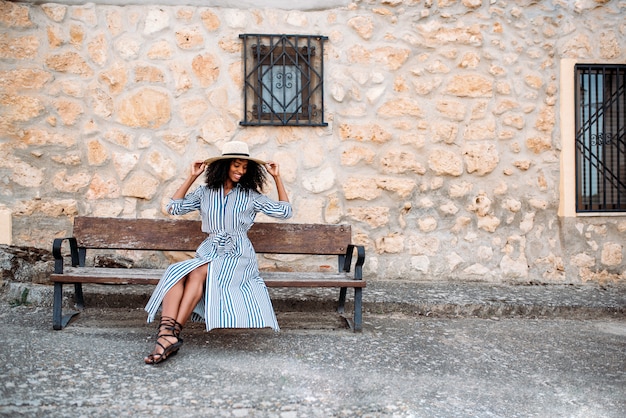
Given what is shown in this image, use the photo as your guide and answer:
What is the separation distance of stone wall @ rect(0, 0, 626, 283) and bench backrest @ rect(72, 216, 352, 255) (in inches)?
29.3

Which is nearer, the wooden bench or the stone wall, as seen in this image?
the wooden bench

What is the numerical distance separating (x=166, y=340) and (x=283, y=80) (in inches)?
101

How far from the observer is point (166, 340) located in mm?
3184

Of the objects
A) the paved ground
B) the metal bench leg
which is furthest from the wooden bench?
the paved ground

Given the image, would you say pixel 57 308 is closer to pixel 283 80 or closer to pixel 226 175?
pixel 226 175

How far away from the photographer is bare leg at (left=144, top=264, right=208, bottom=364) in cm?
320

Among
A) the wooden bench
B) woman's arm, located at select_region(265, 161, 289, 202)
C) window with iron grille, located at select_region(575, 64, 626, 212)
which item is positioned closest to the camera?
woman's arm, located at select_region(265, 161, 289, 202)

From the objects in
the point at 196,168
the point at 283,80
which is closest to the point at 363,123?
the point at 283,80

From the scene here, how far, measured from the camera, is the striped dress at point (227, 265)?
3.39 m

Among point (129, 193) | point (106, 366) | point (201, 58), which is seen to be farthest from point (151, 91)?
point (106, 366)

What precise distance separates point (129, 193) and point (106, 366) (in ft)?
6.70

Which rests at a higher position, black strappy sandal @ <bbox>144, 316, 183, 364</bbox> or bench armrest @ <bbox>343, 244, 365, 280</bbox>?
bench armrest @ <bbox>343, 244, 365, 280</bbox>

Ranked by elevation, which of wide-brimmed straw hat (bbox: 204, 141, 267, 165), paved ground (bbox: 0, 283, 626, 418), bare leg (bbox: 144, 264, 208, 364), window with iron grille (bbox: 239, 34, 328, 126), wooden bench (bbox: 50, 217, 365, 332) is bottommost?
paved ground (bbox: 0, 283, 626, 418)

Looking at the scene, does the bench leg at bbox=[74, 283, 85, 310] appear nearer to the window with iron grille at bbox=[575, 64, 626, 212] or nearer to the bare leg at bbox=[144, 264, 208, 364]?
the bare leg at bbox=[144, 264, 208, 364]
